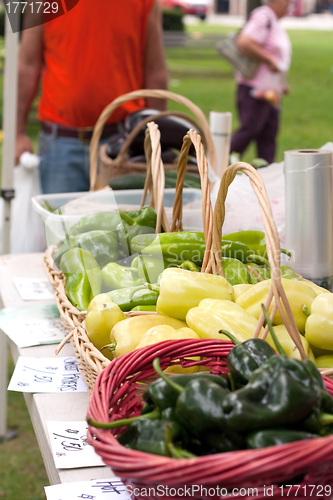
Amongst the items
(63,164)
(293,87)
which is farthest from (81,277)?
(293,87)

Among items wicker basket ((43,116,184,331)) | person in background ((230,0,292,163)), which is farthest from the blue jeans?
person in background ((230,0,292,163))

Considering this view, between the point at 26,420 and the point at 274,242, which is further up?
the point at 274,242

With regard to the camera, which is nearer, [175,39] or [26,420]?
[26,420]

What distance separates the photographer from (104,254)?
1.55 meters

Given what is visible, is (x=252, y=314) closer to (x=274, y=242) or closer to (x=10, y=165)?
(x=274, y=242)

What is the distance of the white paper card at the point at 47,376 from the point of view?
132cm

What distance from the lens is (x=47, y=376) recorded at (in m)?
1.38

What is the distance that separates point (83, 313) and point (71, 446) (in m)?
0.31

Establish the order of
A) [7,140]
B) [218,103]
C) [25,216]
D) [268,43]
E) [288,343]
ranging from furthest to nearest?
[218,103]
[268,43]
[25,216]
[7,140]
[288,343]

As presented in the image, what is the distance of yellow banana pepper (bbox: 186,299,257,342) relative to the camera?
3.66 feet

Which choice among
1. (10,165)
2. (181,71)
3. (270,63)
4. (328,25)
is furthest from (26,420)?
(328,25)

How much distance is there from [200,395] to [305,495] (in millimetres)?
166

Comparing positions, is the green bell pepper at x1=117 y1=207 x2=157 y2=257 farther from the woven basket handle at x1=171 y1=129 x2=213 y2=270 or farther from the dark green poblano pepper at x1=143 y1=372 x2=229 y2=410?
the dark green poblano pepper at x1=143 y1=372 x2=229 y2=410

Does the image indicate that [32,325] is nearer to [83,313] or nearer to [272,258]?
[83,313]
